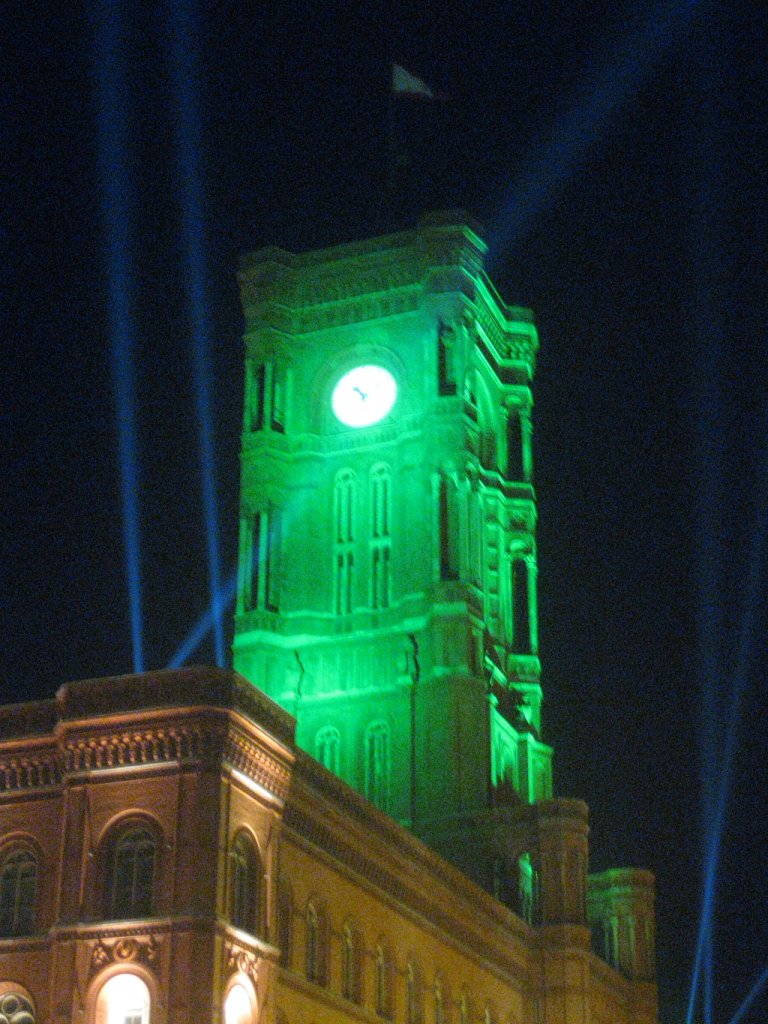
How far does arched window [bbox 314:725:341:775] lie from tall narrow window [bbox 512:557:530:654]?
472 inches

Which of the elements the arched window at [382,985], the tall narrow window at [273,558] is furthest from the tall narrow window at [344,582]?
the arched window at [382,985]

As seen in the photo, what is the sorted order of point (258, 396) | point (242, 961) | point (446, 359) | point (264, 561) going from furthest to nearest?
1. point (258, 396)
2. point (446, 359)
3. point (264, 561)
4. point (242, 961)

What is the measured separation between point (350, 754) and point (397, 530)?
10.4 meters

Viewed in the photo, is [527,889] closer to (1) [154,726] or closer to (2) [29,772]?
(2) [29,772]

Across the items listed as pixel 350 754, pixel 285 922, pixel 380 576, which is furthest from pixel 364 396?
pixel 285 922

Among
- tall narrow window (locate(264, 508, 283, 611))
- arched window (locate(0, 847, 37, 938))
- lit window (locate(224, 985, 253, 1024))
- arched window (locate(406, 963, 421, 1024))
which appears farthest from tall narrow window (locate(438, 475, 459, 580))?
lit window (locate(224, 985, 253, 1024))

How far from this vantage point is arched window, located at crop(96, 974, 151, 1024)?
138ft

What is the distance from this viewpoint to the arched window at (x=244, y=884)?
44750 millimetres

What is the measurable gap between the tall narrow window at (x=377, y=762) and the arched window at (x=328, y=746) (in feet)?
4.76

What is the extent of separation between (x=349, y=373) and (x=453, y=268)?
697cm

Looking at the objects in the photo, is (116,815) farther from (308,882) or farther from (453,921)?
(453,921)

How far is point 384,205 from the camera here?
9200 cm

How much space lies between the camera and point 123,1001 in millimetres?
42281

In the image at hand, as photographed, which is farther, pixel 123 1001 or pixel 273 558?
pixel 273 558
